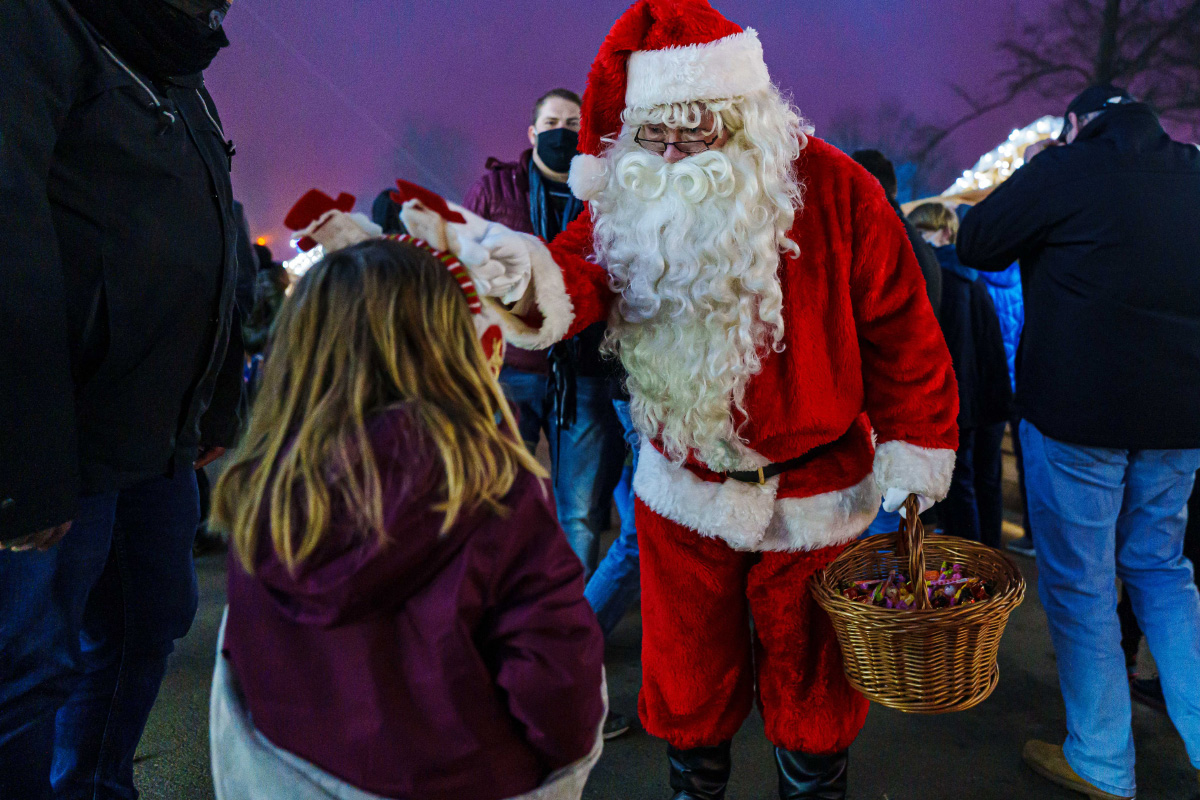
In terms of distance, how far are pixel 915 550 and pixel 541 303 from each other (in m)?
0.86

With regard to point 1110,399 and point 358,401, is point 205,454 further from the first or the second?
point 1110,399

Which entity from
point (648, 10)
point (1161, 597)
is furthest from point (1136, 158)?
point (648, 10)

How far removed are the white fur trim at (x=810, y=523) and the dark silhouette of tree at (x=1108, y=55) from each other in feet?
31.6

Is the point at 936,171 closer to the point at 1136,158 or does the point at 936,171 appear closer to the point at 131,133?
the point at 1136,158

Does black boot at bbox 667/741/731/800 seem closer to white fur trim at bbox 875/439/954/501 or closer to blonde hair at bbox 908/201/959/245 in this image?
white fur trim at bbox 875/439/954/501

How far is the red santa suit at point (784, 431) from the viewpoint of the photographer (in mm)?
1680

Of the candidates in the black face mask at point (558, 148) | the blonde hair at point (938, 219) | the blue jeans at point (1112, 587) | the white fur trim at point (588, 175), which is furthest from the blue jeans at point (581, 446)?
the blonde hair at point (938, 219)

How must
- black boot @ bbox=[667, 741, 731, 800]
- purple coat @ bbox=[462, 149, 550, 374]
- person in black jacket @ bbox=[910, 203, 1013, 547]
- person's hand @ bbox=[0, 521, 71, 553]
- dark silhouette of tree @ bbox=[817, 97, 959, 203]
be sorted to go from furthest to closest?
dark silhouette of tree @ bbox=[817, 97, 959, 203]
person in black jacket @ bbox=[910, 203, 1013, 547]
purple coat @ bbox=[462, 149, 550, 374]
black boot @ bbox=[667, 741, 731, 800]
person's hand @ bbox=[0, 521, 71, 553]

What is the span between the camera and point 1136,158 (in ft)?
6.72

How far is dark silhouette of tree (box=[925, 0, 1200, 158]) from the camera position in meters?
9.26

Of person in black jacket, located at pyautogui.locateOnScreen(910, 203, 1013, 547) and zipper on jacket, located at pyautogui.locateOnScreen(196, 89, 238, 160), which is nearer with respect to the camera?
zipper on jacket, located at pyautogui.locateOnScreen(196, 89, 238, 160)

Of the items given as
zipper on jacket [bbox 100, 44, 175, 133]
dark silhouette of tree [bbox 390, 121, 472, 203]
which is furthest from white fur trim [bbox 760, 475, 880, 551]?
dark silhouette of tree [bbox 390, 121, 472, 203]

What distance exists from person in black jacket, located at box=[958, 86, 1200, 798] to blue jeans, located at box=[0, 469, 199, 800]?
2.15m

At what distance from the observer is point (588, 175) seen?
1787 mm
